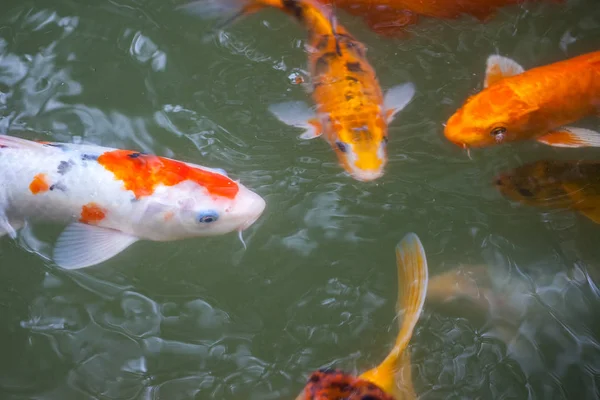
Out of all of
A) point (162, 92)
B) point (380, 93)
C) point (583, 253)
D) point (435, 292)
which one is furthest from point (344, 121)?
point (583, 253)

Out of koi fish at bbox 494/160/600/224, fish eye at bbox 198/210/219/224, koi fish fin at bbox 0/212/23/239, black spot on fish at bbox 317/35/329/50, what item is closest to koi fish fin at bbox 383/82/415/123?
black spot on fish at bbox 317/35/329/50

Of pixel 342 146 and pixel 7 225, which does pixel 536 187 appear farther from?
pixel 7 225

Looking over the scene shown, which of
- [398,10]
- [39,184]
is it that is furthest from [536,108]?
[39,184]

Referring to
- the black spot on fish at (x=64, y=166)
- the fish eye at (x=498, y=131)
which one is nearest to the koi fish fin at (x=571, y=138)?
the fish eye at (x=498, y=131)

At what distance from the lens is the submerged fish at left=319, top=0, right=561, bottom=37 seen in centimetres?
376

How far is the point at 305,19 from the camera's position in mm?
3602

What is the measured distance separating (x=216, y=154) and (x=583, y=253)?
209 centimetres

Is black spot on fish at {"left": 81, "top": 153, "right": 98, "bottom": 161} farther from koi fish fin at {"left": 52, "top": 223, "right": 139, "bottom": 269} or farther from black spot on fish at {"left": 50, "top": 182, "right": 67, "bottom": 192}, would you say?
koi fish fin at {"left": 52, "top": 223, "right": 139, "bottom": 269}

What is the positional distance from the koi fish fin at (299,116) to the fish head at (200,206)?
26.4 inches

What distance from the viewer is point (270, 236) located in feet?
10.1

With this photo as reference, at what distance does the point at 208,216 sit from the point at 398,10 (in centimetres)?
201

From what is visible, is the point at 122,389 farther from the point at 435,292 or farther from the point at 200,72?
the point at 200,72

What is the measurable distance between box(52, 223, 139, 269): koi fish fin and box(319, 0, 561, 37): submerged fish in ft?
6.87

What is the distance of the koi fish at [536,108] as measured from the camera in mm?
3041
